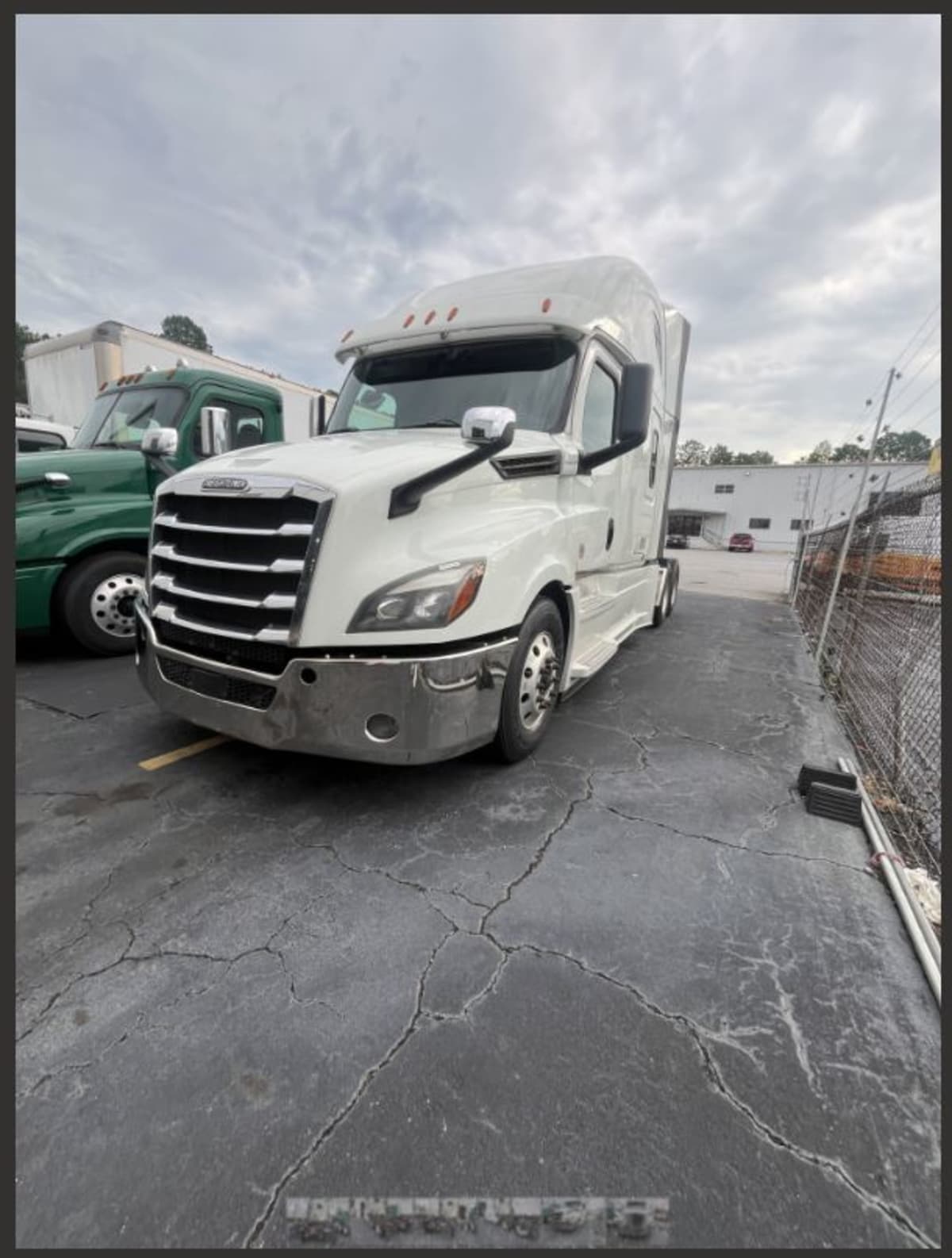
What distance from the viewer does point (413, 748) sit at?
2748mm

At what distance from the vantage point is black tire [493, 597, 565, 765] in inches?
128

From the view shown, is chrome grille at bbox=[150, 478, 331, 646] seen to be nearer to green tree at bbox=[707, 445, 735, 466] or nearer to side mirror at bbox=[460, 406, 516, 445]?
side mirror at bbox=[460, 406, 516, 445]

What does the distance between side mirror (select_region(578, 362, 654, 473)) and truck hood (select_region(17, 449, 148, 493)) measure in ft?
14.9

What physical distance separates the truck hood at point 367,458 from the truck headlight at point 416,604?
528 millimetres

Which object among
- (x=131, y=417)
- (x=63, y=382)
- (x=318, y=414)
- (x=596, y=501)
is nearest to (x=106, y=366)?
(x=63, y=382)

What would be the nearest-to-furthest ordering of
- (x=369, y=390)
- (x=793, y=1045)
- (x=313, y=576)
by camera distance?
(x=793, y=1045), (x=313, y=576), (x=369, y=390)

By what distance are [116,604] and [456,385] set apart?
3938mm

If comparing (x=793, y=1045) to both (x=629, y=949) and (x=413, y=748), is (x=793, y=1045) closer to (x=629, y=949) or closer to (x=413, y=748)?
(x=629, y=949)

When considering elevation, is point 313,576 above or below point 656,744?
above

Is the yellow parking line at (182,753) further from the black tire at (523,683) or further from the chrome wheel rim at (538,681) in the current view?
the chrome wheel rim at (538,681)

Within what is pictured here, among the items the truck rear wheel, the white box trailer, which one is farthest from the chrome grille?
the white box trailer

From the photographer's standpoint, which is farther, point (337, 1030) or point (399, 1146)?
point (337, 1030)

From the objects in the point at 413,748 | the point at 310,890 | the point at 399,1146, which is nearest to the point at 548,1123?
the point at 399,1146

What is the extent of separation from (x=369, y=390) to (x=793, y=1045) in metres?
4.69
